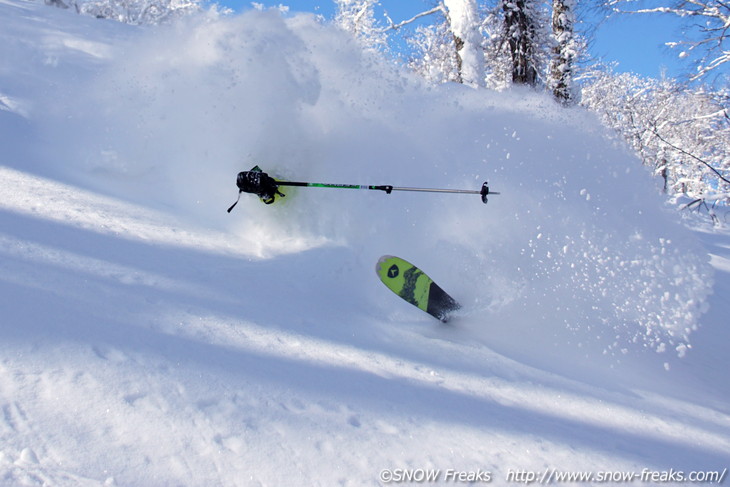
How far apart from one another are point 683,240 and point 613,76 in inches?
1335

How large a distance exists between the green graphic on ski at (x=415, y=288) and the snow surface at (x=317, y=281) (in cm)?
16

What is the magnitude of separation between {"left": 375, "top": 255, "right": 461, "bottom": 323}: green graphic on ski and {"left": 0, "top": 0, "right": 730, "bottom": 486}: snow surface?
159 mm

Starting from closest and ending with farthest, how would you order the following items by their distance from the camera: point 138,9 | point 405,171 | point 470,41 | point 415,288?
point 415,288
point 405,171
point 470,41
point 138,9

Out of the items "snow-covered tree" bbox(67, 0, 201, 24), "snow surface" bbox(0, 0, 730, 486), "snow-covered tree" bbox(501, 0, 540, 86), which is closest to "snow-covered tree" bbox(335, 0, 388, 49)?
"snow-covered tree" bbox(67, 0, 201, 24)

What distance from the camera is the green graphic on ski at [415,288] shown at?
14.8 feet

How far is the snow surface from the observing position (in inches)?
92.1

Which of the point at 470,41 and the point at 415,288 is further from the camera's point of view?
the point at 470,41

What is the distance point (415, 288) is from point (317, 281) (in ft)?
3.08

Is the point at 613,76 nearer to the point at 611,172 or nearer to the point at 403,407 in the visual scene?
the point at 611,172

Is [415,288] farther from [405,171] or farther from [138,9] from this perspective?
[138,9]

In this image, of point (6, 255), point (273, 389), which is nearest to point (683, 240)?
point (273, 389)

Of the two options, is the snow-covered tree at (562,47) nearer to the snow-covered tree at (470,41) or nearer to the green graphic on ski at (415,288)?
the snow-covered tree at (470,41)

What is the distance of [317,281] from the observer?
470 cm

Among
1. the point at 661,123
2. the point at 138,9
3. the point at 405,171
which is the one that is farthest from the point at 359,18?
Answer: the point at 405,171
